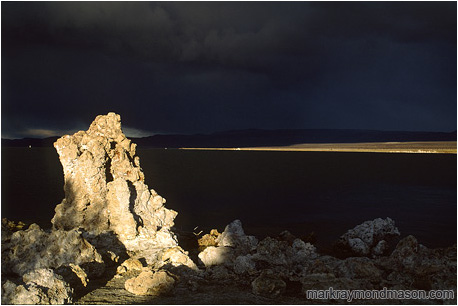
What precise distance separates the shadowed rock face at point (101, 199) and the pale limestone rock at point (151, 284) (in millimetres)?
2722

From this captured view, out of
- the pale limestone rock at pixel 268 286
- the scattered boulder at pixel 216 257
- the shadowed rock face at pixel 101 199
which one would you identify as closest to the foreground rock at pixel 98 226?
the shadowed rock face at pixel 101 199

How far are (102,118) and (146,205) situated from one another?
3.05 metres

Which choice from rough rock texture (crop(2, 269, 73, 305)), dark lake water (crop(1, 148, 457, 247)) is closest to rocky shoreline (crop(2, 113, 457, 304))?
rough rock texture (crop(2, 269, 73, 305))

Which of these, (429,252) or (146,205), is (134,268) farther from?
(429,252)

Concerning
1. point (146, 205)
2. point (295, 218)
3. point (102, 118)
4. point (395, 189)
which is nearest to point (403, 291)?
point (146, 205)

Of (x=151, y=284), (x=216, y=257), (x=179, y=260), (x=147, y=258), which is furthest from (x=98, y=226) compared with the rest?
(x=151, y=284)

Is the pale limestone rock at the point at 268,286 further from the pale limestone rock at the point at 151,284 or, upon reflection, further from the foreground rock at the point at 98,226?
the foreground rock at the point at 98,226

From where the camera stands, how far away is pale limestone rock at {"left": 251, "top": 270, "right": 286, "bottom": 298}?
25.9 feet

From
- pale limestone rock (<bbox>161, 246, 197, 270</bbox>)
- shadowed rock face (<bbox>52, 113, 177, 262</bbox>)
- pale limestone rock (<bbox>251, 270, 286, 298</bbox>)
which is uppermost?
shadowed rock face (<bbox>52, 113, 177, 262</bbox>)

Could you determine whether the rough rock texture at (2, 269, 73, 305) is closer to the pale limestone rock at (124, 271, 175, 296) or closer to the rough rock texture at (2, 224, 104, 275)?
the pale limestone rock at (124, 271, 175, 296)

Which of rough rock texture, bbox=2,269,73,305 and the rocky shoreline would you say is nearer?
rough rock texture, bbox=2,269,73,305

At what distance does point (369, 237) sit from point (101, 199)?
839cm

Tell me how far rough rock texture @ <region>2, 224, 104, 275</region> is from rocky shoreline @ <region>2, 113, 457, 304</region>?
0.07ft

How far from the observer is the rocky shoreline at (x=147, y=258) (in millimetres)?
7750
